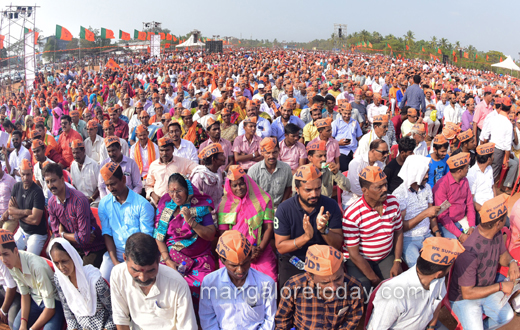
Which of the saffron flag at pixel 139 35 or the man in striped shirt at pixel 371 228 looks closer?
the man in striped shirt at pixel 371 228

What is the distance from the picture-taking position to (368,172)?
9.83ft

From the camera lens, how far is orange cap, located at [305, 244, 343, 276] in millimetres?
Answer: 2275

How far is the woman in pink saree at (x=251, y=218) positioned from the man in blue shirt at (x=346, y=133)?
280 centimetres

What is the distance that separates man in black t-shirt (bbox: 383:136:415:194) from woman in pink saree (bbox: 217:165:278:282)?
5.87ft

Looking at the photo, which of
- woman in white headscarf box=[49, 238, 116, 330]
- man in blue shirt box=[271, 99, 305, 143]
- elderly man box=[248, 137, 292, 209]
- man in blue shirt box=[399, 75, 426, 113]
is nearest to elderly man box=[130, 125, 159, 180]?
elderly man box=[248, 137, 292, 209]

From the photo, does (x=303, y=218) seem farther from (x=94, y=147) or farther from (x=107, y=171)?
(x=94, y=147)

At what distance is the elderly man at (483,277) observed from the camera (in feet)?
9.34

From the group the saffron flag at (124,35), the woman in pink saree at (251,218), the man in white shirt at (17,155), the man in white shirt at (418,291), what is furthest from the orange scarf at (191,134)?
the saffron flag at (124,35)

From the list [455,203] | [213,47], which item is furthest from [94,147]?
[213,47]

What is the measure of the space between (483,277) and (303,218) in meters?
1.66

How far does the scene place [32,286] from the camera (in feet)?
10.00

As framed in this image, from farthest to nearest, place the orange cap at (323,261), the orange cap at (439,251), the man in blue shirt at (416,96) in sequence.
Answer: the man in blue shirt at (416,96), the orange cap at (439,251), the orange cap at (323,261)

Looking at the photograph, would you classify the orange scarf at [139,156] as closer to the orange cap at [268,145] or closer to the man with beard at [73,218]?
the man with beard at [73,218]

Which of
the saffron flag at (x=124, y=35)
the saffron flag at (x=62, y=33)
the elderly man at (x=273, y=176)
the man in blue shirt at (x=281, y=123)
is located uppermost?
the saffron flag at (x=124, y=35)
